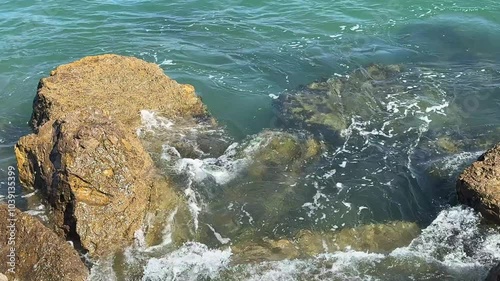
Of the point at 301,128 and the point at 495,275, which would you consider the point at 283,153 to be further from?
the point at 495,275

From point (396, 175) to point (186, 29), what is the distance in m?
10.9

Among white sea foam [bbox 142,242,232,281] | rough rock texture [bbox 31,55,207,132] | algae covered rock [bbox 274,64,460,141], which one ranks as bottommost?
white sea foam [bbox 142,242,232,281]

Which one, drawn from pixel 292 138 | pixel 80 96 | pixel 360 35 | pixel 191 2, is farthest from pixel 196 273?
pixel 191 2

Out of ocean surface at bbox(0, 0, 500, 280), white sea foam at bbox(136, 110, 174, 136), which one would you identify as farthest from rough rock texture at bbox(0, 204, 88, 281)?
white sea foam at bbox(136, 110, 174, 136)

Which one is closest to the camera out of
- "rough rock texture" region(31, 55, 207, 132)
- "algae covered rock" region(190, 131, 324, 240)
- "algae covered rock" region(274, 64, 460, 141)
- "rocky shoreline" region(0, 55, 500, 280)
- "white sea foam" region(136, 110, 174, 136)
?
"rocky shoreline" region(0, 55, 500, 280)

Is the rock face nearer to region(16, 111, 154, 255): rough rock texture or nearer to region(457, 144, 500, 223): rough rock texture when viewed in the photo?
region(16, 111, 154, 255): rough rock texture

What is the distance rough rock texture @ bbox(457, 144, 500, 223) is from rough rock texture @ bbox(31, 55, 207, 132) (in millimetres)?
6274

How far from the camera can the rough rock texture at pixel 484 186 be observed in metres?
8.38

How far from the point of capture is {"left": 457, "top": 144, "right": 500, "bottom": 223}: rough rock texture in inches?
330

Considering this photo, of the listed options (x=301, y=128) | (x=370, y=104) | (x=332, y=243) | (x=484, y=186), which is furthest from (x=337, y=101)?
(x=332, y=243)

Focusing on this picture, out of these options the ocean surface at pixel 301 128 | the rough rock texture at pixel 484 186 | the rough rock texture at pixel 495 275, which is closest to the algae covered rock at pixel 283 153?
the ocean surface at pixel 301 128

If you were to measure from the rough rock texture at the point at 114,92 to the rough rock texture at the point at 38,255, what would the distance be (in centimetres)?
354

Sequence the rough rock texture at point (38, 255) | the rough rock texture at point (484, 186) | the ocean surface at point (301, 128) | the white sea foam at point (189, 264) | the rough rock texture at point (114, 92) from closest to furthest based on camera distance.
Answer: the rough rock texture at point (38, 255)
the white sea foam at point (189, 264)
the ocean surface at point (301, 128)
the rough rock texture at point (484, 186)
the rough rock texture at point (114, 92)

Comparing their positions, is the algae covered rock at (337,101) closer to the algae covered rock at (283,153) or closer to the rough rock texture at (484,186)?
the algae covered rock at (283,153)
